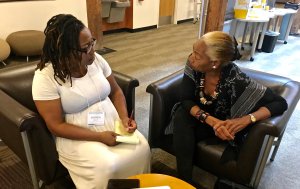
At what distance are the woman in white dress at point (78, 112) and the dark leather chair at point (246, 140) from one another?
1.01 feet

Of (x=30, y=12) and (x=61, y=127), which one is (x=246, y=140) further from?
(x=30, y=12)

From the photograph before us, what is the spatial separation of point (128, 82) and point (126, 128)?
41 centimetres

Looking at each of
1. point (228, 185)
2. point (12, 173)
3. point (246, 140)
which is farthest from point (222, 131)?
point (12, 173)

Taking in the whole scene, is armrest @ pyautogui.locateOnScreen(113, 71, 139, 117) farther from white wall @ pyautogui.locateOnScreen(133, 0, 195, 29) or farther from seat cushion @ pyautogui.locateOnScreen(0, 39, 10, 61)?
white wall @ pyautogui.locateOnScreen(133, 0, 195, 29)

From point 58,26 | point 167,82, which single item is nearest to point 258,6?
point 167,82

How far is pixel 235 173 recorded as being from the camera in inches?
58.4

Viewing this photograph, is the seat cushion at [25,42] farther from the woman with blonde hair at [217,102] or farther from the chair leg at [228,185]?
the chair leg at [228,185]

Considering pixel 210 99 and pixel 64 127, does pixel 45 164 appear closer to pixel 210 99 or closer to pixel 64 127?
pixel 64 127

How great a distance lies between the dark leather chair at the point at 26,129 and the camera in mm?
1232

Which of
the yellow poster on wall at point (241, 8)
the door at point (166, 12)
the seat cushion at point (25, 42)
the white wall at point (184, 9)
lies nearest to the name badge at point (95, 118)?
the seat cushion at point (25, 42)

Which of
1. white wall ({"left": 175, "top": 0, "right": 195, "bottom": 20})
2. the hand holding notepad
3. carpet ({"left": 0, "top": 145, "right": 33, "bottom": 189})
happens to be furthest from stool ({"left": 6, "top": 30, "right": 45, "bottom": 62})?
white wall ({"left": 175, "top": 0, "right": 195, "bottom": 20})

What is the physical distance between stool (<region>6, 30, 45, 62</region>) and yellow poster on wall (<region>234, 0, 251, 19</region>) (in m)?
3.07

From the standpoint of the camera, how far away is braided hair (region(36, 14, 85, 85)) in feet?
4.15

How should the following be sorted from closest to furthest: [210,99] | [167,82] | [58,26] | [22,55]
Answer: [58,26]
[210,99]
[167,82]
[22,55]
